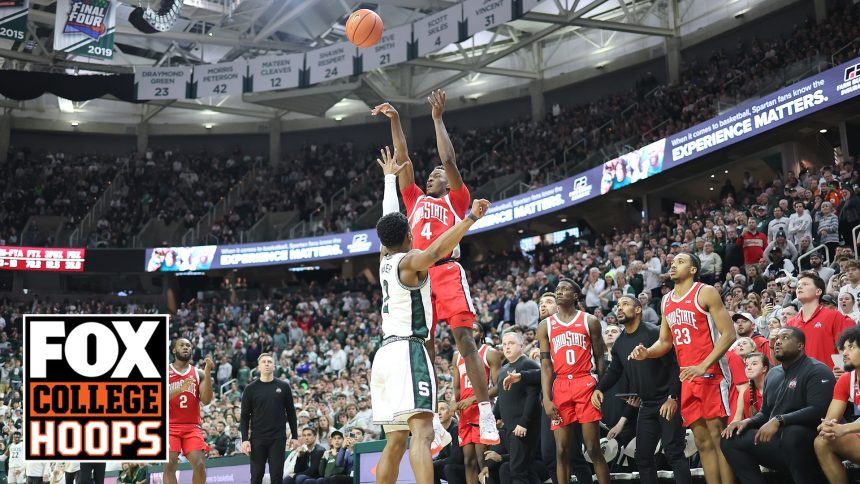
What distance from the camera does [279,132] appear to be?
3772cm

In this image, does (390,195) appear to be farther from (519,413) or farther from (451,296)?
(519,413)

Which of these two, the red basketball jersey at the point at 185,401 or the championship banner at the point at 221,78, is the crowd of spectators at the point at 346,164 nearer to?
the championship banner at the point at 221,78

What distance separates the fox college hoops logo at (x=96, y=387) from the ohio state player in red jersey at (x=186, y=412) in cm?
468

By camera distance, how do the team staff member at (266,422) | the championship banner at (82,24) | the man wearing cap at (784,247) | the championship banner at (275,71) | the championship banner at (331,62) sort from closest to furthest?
the team staff member at (266,422)
the man wearing cap at (784,247)
the championship banner at (82,24)
the championship banner at (331,62)
the championship banner at (275,71)

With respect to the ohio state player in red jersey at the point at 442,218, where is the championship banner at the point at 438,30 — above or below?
above

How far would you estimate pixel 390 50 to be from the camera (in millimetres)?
25453

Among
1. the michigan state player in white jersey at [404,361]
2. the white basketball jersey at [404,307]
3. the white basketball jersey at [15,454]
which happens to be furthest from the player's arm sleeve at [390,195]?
the white basketball jersey at [15,454]

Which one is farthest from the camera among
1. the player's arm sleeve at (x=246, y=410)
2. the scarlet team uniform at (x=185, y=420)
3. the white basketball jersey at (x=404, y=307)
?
the player's arm sleeve at (x=246, y=410)

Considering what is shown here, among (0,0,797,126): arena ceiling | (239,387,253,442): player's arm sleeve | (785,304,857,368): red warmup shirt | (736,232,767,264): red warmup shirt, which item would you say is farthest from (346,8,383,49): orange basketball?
(0,0,797,126): arena ceiling

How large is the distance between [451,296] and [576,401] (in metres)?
1.55

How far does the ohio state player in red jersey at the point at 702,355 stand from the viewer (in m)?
6.92

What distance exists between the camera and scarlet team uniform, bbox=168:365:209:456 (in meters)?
9.02

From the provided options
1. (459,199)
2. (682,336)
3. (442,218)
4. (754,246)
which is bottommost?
(682,336)

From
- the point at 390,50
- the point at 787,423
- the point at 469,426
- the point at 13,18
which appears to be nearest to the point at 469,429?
the point at 469,426
